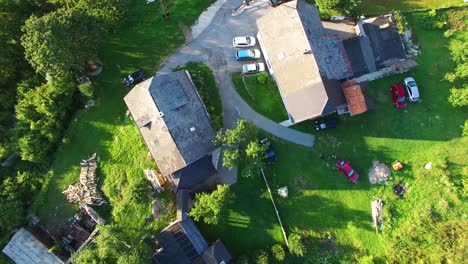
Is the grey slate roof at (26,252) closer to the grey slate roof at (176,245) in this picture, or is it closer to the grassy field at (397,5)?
the grey slate roof at (176,245)

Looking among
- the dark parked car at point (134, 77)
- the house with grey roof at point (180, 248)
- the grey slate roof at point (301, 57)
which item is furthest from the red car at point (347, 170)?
the dark parked car at point (134, 77)

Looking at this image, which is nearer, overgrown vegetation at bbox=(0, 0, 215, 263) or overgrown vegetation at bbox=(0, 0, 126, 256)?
overgrown vegetation at bbox=(0, 0, 126, 256)

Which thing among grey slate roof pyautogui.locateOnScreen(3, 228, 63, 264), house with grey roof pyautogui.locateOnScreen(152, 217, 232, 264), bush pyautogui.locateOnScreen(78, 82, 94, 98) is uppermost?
bush pyautogui.locateOnScreen(78, 82, 94, 98)

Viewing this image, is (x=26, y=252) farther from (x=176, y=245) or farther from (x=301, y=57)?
(x=301, y=57)

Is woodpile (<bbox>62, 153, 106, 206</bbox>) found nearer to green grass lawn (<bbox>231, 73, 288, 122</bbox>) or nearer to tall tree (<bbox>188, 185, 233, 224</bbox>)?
tall tree (<bbox>188, 185, 233, 224</bbox>)

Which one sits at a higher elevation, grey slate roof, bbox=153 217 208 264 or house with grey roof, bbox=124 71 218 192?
house with grey roof, bbox=124 71 218 192

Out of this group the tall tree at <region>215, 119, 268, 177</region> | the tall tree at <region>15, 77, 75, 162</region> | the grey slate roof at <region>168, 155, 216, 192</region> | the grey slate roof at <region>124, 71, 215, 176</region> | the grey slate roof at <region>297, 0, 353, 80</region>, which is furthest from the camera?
the grey slate roof at <region>297, 0, 353, 80</region>

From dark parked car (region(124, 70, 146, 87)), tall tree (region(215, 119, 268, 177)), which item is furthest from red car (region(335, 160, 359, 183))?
dark parked car (region(124, 70, 146, 87))

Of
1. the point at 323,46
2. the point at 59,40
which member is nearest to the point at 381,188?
the point at 323,46
